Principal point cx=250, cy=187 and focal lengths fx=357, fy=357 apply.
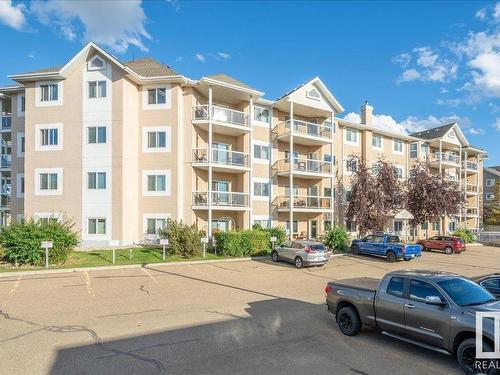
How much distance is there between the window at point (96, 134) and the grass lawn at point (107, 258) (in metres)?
7.80

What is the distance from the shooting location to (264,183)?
29938 millimetres

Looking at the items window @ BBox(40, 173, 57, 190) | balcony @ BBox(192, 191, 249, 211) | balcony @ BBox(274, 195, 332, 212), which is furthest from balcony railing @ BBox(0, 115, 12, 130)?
balcony @ BBox(274, 195, 332, 212)

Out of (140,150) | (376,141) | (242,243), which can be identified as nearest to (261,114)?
(140,150)

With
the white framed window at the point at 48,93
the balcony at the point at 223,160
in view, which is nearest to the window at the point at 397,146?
the balcony at the point at 223,160

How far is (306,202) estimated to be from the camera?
30906mm

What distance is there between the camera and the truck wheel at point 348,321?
830 centimetres

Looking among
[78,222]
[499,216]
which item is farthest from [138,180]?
[499,216]

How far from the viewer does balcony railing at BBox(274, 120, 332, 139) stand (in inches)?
1199

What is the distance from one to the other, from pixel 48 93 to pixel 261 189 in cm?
1755

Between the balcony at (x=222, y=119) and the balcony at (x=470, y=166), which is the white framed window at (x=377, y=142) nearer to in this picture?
the balcony at (x=222, y=119)

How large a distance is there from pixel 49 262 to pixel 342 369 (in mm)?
17161

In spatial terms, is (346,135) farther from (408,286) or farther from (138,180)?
(408,286)

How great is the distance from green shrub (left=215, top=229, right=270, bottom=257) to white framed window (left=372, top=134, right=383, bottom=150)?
1946 centimetres

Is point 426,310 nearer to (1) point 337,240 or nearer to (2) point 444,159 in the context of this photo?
(1) point 337,240
